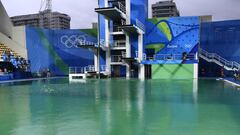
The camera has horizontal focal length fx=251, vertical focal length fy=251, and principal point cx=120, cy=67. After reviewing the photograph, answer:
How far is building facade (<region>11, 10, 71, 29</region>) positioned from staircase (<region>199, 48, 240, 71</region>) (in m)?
69.2

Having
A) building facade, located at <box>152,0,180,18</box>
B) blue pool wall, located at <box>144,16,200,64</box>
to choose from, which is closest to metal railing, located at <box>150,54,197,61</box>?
blue pool wall, located at <box>144,16,200,64</box>

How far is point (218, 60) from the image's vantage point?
96.0 feet

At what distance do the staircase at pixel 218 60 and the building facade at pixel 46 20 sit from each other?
69.2 meters

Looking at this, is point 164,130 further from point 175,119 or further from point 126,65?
point 126,65

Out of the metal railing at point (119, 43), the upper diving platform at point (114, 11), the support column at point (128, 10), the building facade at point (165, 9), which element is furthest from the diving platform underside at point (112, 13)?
the building facade at point (165, 9)

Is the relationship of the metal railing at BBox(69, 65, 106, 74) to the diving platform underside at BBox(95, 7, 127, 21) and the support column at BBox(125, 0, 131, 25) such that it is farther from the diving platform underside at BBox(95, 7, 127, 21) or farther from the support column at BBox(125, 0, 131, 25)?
the support column at BBox(125, 0, 131, 25)

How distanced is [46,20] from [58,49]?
62.5 meters

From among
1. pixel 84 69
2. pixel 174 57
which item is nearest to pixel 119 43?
pixel 84 69

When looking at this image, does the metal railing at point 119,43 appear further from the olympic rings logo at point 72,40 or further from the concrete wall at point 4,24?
the concrete wall at point 4,24

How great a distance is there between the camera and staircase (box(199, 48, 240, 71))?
92.6 ft

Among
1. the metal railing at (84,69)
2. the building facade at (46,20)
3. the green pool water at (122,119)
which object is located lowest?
the green pool water at (122,119)

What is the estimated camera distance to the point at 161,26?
29.8 metres

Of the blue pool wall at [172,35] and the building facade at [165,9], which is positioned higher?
the building facade at [165,9]

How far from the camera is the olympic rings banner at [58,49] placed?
33688 mm
